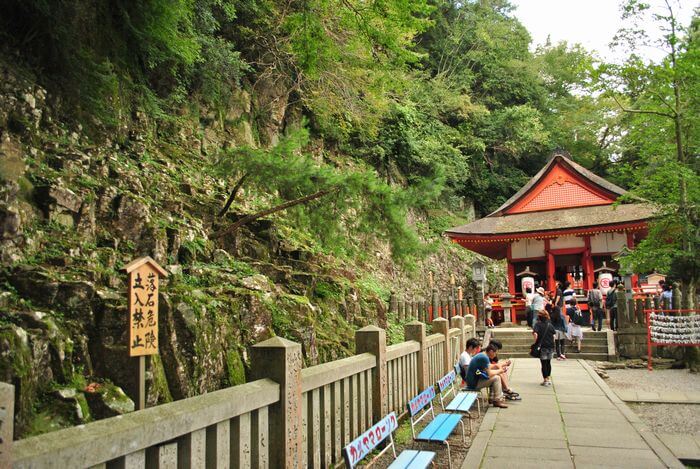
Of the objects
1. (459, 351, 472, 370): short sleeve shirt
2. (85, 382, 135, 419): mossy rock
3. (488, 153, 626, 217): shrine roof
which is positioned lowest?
(459, 351, 472, 370): short sleeve shirt

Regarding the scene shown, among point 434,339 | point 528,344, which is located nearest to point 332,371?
point 434,339

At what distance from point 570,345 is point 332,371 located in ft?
40.6

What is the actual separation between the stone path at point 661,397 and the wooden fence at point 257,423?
488 cm

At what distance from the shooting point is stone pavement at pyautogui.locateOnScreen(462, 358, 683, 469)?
5.10 meters

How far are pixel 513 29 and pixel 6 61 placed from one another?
113ft

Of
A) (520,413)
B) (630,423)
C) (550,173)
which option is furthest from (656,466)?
(550,173)

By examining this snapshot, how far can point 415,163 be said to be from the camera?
26.1 m

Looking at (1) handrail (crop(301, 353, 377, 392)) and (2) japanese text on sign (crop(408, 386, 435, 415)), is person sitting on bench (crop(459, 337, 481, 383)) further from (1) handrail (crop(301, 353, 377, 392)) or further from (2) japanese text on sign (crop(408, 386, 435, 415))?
(1) handrail (crop(301, 353, 377, 392))

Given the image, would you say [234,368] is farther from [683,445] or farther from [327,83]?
[327,83]

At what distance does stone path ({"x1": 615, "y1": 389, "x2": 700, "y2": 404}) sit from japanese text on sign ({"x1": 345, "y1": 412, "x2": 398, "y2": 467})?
599cm

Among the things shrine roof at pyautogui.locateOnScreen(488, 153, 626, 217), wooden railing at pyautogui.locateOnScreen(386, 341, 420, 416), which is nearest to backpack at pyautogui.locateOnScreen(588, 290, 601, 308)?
shrine roof at pyautogui.locateOnScreen(488, 153, 626, 217)

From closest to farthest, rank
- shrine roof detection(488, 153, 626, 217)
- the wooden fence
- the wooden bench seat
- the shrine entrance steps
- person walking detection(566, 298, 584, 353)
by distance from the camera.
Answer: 1. the wooden fence
2. the wooden bench seat
3. the shrine entrance steps
4. person walking detection(566, 298, 584, 353)
5. shrine roof detection(488, 153, 626, 217)

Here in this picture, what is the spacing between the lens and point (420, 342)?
24.9 feet

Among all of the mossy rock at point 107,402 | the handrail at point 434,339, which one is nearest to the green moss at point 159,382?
the mossy rock at point 107,402
